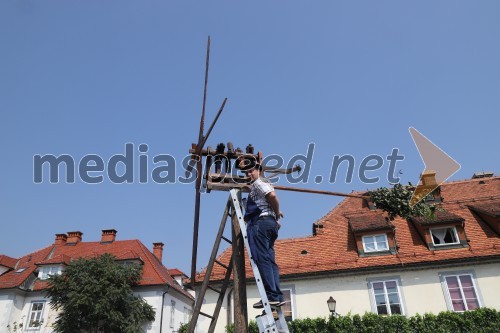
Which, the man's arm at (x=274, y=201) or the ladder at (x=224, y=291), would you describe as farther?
the man's arm at (x=274, y=201)

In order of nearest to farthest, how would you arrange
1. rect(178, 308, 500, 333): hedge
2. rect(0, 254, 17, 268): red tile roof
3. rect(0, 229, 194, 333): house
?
rect(178, 308, 500, 333): hedge < rect(0, 229, 194, 333): house < rect(0, 254, 17, 268): red tile roof

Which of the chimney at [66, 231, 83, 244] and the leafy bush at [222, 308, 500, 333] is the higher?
the chimney at [66, 231, 83, 244]

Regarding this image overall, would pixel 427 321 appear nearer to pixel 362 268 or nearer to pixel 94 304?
pixel 362 268

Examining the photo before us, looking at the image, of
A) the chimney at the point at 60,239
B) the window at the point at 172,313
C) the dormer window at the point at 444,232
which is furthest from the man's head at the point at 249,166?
the chimney at the point at 60,239

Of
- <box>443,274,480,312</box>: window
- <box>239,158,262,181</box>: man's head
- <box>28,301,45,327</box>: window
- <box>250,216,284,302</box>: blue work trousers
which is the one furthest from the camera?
<box>28,301,45,327</box>: window

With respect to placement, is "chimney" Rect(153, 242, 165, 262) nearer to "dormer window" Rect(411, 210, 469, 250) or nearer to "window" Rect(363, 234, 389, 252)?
"window" Rect(363, 234, 389, 252)

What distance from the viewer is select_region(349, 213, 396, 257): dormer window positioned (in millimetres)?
20719

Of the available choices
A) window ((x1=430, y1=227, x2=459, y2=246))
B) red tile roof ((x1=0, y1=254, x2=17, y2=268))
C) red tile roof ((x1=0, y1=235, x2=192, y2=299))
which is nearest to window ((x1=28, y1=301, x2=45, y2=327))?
red tile roof ((x1=0, y1=235, x2=192, y2=299))

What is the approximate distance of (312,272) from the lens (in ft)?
65.8

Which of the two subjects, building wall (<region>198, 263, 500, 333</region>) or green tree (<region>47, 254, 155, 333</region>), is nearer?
building wall (<region>198, 263, 500, 333</region>)

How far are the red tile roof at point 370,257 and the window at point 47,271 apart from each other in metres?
15.1

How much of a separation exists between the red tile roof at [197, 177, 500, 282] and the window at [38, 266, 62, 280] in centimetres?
1506

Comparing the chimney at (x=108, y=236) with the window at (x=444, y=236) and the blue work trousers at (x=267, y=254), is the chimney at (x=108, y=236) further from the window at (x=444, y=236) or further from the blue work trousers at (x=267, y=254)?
the blue work trousers at (x=267, y=254)

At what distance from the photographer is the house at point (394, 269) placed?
60.7 ft
